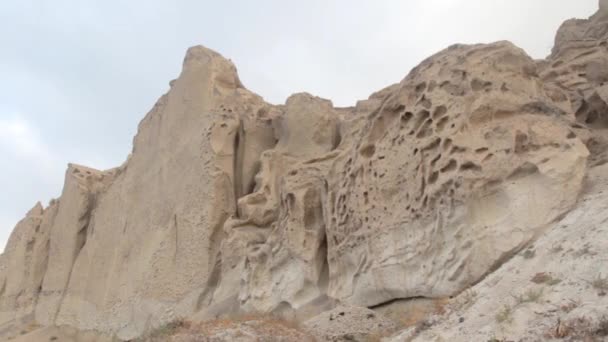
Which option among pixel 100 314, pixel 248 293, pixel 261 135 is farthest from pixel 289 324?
pixel 100 314

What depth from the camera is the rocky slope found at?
585 centimetres

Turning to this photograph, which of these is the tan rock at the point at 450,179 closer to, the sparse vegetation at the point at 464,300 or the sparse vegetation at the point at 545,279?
the sparse vegetation at the point at 464,300

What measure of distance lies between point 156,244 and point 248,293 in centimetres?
393

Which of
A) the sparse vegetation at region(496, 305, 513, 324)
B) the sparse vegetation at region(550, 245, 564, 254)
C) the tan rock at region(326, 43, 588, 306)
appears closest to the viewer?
the sparse vegetation at region(496, 305, 513, 324)

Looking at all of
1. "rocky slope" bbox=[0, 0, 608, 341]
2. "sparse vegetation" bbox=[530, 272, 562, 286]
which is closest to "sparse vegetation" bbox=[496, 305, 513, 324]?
"rocky slope" bbox=[0, 0, 608, 341]

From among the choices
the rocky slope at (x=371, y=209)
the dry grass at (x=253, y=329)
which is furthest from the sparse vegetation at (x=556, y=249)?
the dry grass at (x=253, y=329)

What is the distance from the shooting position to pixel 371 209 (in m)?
8.32

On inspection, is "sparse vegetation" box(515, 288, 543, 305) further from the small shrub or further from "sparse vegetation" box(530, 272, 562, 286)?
the small shrub

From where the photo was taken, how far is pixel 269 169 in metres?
12.5

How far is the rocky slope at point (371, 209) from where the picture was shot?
5848mm

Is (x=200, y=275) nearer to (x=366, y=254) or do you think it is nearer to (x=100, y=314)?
(x=100, y=314)

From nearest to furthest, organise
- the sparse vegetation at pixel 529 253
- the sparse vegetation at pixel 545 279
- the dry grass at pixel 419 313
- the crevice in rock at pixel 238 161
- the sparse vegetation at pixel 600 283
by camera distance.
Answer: the sparse vegetation at pixel 600 283 < the sparse vegetation at pixel 545 279 < the sparse vegetation at pixel 529 253 < the dry grass at pixel 419 313 < the crevice in rock at pixel 238 161

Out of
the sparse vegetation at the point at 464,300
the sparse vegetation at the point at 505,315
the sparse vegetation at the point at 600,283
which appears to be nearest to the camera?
the sparse vegetation at the point at 600,283

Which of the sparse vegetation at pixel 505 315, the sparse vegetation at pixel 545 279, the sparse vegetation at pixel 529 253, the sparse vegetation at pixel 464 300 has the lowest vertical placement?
the sparse vegetation at pixel 505 315
